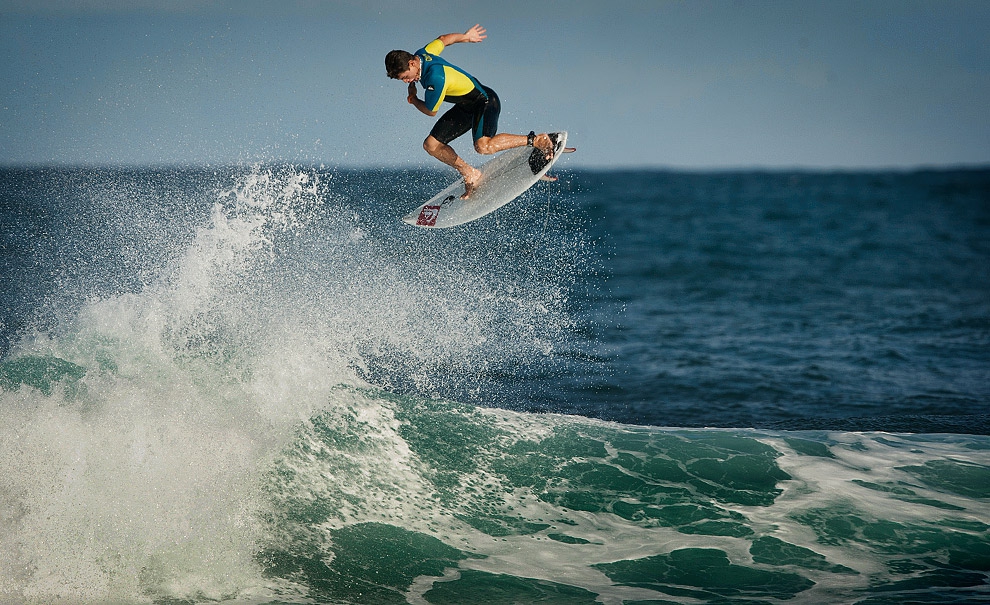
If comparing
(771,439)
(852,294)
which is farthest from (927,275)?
(771,439)

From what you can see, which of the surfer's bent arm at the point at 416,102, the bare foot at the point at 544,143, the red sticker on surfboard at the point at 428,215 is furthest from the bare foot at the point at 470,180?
the surfer's bent arm at the point at 416,102

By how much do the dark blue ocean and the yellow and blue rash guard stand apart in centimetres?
201

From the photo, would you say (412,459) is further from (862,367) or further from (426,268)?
(862,367)

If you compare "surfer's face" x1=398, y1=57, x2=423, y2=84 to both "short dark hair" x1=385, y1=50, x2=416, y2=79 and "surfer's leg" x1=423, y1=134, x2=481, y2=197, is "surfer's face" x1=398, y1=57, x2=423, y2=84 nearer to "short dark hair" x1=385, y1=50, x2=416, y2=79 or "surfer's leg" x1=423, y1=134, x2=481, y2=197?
"short dark hair" x1=385, y1=50, x2=416, y2=79

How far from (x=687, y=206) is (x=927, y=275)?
30.6m

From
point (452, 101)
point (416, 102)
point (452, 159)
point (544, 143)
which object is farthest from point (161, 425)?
point (544, 143)

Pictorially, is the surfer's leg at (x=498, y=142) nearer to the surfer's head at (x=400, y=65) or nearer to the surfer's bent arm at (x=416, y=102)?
the surfer's bent arm at (x=416, y=102)

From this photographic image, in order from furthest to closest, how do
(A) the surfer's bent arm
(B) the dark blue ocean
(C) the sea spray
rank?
(A) the surfer's bent arm < (B) the dark blue ocean < (C) the sea spray

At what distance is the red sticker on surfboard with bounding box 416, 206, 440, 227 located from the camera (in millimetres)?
9047

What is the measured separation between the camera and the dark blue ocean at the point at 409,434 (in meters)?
5.78

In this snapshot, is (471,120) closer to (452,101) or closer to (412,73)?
(452,101)

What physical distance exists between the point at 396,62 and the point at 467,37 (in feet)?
2.69

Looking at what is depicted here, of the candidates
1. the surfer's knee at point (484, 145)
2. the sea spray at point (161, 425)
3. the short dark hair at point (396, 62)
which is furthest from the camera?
the surfer's knee at point (484, 145)

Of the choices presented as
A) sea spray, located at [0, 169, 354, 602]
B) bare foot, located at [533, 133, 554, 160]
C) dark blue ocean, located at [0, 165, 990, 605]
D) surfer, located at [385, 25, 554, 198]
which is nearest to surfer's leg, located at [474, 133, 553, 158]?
surfer, located at [385, 25, 554, 198]
